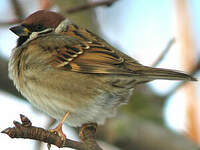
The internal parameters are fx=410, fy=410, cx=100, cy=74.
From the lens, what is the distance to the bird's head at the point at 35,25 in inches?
148

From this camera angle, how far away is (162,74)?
123 inches

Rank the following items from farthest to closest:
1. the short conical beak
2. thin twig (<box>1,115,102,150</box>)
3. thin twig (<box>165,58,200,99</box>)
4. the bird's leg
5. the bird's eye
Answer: thin twig (<box>165,58,200,99</box>) < the bird's eye < the short conical beak < the bird's leg < thin twig (<box>1,115,102,150</box>)

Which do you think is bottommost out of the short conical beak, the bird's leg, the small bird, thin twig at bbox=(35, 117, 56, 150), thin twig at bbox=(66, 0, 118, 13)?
thin twig at bbox=(35, 117, 56, 150)

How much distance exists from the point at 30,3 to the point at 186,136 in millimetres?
3365

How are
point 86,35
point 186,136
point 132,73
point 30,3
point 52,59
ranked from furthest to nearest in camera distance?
1. point 30,3
2. point 186,136
3. point 86,35
4. point 52,59
5. point 132,73

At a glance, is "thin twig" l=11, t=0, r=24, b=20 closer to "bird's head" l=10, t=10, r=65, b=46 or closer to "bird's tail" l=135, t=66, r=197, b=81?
"bird's head" l=10, t=10, r=65, b=46

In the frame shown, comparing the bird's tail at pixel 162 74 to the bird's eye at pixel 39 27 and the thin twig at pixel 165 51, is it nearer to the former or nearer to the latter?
the thin twig at pixel 165 51

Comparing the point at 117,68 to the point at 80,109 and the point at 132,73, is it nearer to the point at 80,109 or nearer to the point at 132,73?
the point at 132,73

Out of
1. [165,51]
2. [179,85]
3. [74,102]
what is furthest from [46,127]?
[179,85]

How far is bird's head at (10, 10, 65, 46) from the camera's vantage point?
3.75 m

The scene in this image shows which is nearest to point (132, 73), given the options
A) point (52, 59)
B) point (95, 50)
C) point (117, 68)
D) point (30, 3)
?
point (117, 68)

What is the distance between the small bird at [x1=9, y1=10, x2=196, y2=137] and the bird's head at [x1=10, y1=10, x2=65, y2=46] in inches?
1.6

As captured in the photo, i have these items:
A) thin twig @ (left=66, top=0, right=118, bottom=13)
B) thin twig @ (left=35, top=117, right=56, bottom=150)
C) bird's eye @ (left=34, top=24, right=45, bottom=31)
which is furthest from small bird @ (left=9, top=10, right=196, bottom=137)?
thin twig @ (left=35, top=117, right=56, bottom=150)

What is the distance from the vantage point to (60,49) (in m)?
3.60
